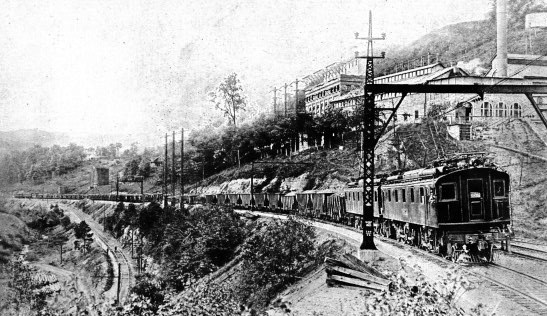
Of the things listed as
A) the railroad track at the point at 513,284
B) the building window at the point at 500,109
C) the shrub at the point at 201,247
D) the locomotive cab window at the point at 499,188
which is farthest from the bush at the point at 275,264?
the building window at the point at 500,109

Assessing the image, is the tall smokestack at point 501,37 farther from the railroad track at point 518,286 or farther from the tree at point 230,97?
Answer: the railroad track at point 518,286

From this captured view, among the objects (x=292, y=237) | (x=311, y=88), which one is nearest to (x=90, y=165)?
(x=311, y=88)

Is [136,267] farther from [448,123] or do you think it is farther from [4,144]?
[448,123]

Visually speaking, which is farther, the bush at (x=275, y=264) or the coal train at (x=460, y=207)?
the bush at (x=275, y=264)

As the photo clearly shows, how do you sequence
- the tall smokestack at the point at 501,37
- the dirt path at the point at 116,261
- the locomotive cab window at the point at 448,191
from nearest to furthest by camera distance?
1. the locomotive cab window at the point at 448,191
2. the tall smokestack at the point at 501,37
3. the dirt path at the point at 116,261

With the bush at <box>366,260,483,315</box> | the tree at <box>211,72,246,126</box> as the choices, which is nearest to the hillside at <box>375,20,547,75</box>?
the tree at <box>211,72,246,126</box>

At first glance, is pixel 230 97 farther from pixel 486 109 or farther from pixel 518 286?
pixel 518 286
